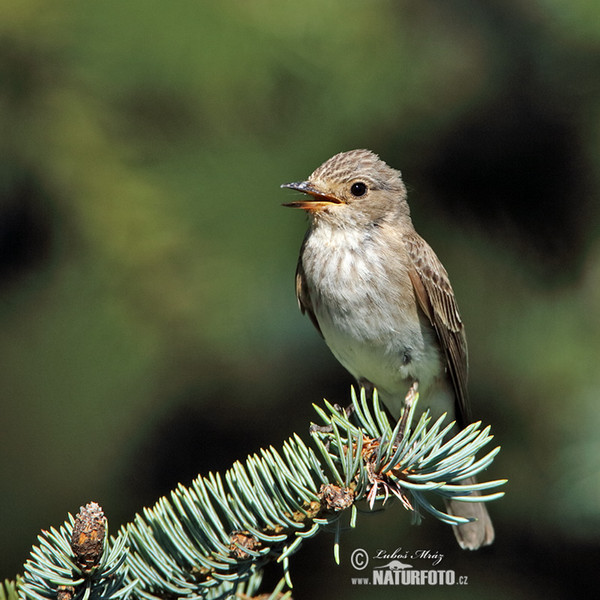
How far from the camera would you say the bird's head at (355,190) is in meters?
3.34

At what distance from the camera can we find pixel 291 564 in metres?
3.54

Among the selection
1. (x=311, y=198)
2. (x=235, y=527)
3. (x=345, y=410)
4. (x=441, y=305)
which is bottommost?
(x=235, y=527)

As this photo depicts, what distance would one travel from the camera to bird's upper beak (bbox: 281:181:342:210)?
312cm

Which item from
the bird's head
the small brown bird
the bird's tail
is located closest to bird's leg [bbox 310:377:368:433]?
the small brown bird

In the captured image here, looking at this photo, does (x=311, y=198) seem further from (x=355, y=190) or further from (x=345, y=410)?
(x=345, y=410)

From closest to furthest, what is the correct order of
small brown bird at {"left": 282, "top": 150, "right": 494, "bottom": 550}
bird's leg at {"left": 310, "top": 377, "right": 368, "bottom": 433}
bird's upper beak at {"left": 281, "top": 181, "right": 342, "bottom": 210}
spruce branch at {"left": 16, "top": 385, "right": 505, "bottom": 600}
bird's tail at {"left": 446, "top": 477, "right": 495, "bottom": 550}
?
1. spruce branch at {"left": 16, "top": 385, "right": 505, "bottom": 600}
2. bird's leg at {"left": 310, "top": 377, "right": 368, "bottom": 433}
3. bird's upper beak at {"left": 281, "top": 181, "right": 342, "bottom": 210}
4. small brown bird at {"left": 282, "top": 150, "right": 494, "bottom": 550}
5. bird's tail at {"left": 446, "top": 477, "right": 495, "bottom": 550}

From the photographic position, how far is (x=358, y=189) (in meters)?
3.48

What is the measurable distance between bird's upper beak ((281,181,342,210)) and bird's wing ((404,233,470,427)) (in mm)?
355

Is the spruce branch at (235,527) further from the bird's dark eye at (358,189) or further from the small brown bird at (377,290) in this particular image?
the bird's dark eye at (358,189)

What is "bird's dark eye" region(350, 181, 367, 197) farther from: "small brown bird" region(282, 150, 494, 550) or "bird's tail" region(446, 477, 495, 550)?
"bird's tail" region(446, 477, 495, 550)

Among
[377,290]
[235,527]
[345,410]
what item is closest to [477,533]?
[345,410]

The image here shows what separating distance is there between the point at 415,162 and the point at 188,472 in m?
1.57

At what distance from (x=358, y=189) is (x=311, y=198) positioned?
0.64 feet

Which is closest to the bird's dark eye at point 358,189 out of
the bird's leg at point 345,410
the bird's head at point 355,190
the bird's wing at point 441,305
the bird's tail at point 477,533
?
the bird's head at point 355,190
